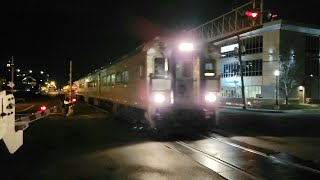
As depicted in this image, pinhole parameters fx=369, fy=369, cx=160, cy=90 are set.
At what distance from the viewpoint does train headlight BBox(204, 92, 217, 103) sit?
1496 cm

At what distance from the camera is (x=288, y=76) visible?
165ft

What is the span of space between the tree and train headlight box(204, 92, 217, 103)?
3710 centimetres

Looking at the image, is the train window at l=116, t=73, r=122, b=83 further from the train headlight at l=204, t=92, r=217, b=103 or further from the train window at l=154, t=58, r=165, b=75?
the train headlight at l=204, t=92, r=217, b=103

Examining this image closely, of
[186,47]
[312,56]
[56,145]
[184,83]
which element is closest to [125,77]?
[184,83]

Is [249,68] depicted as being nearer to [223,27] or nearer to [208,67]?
[223,27]

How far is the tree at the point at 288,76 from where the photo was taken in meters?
50.2

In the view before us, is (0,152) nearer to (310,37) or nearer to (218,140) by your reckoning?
(218,140)

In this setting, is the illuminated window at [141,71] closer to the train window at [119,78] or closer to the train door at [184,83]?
the train door at [184,83]

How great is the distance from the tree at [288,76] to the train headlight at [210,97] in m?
37.1

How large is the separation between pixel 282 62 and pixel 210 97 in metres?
39.3

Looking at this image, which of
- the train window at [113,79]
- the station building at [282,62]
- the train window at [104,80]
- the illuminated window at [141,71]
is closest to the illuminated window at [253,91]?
the station building at [282,62]

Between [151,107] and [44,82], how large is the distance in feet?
475

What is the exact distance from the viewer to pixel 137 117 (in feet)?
57.5

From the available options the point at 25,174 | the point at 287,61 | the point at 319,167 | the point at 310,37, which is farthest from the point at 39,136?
the point at 310,37
